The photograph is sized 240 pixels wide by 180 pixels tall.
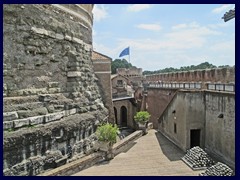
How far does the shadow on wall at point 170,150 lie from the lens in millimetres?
10033

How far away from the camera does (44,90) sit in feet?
28.9

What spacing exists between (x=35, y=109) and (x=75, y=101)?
2259 mm

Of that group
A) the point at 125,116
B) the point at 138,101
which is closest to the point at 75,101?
the point at 138,101

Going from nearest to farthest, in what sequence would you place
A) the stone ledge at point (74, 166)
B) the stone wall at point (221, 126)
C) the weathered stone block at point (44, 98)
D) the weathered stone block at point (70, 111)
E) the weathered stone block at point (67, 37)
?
the stone ledge at point (74, 166)
the weathered stone block at point (44, 98)
the stone wall at point (221, 126)
the weathered stone block at point (70, 111)
the weathered stone block at point (67, 37)

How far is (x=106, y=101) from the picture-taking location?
59.1 ft

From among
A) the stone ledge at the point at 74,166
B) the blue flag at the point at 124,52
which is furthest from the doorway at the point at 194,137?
the blue flag at the point at 124,52

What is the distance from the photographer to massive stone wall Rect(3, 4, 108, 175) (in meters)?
7.33

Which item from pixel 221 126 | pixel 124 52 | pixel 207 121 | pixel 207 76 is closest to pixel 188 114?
pixel 207 121

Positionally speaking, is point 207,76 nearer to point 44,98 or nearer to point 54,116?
point 54,116

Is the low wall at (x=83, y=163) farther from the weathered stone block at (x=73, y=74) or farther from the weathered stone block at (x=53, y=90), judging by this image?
the weathered stone block at (x=73, y=74)

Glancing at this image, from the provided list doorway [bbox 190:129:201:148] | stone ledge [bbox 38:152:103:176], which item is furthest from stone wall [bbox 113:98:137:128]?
stone ledge [bbox 38:152:103:176]

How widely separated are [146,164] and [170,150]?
2.23 meters

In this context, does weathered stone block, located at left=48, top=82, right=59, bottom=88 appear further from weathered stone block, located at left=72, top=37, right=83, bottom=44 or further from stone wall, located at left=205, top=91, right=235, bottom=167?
stone wall, located at left=205, top=91, right=235, bottom=167

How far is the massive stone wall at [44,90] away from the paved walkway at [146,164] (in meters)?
1.33
